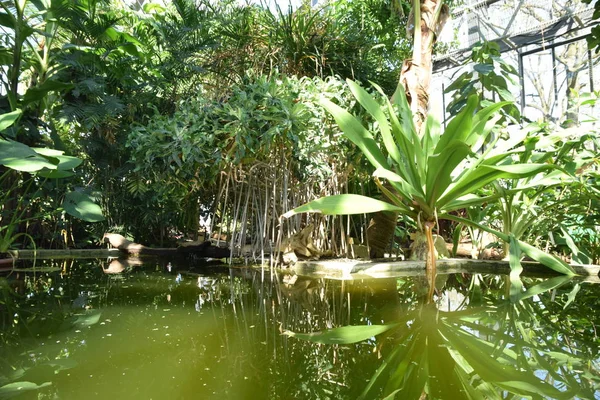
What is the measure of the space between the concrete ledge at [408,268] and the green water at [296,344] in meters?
0.58

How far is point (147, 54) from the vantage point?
204 inches

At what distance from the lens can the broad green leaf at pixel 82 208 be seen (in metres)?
2.99

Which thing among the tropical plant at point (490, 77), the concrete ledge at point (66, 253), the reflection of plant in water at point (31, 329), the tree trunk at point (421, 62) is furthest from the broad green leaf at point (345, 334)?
the concrete ledge at point (66, 253)

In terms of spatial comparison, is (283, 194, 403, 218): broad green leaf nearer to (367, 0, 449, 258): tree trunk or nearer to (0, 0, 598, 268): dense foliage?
(0, 0, 598, 268): dense foliage

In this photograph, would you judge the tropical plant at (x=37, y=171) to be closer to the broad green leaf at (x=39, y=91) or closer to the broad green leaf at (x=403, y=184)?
the broad green leaf at (x=39, y=91)

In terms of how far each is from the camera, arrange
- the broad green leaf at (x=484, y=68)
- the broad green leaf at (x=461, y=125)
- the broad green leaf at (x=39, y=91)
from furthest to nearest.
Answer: the broad green leaf at (x=484, y=68), the broad green leaf at (x=39, y=91), the broad green leaf at (x=461, y=125)

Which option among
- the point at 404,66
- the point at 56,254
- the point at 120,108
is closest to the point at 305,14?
the point at 404,66

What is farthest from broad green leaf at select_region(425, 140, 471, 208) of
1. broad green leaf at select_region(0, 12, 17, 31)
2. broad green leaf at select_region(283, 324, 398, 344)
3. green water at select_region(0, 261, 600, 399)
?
broad green leaf at select_region(0, 12, 17, 31)

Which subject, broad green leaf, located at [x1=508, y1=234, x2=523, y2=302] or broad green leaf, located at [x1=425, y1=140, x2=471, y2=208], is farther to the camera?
broad green leaf, located at [x1=425, y1=140, x2=471, y2=208]

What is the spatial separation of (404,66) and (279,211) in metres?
1.53

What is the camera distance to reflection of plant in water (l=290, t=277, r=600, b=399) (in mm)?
831

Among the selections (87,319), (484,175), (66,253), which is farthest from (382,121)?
(66,253)

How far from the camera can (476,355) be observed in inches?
41.1

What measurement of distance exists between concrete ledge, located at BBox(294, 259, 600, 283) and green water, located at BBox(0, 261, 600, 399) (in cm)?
58
